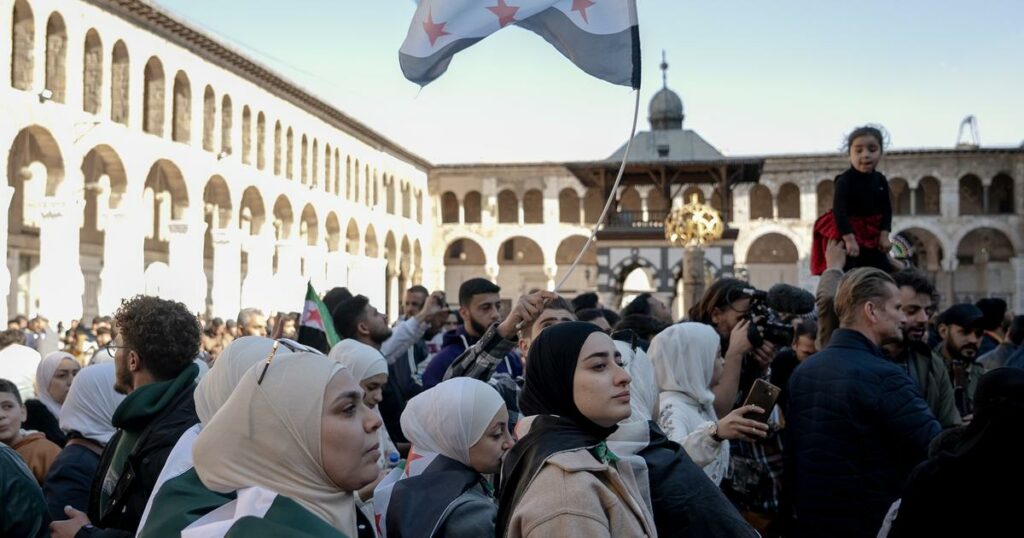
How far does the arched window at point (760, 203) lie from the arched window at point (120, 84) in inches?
1096

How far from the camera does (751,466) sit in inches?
165

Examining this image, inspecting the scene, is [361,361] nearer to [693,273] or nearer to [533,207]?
[693,273]

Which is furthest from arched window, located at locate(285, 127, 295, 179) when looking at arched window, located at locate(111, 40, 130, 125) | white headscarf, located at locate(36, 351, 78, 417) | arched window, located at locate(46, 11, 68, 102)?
white headscarf, located at locate(36, 351, 78, 417)

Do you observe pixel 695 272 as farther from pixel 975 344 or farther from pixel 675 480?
pixel 675 480

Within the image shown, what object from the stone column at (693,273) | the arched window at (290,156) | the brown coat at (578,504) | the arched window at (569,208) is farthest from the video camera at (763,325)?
the arched window at (569,208)

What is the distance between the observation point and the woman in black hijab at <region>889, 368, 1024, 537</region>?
2.59 m

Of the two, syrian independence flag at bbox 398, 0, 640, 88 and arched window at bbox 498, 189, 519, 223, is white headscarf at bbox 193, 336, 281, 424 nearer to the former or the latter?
syrian independence flag at bbox 398, 0, 640, 88

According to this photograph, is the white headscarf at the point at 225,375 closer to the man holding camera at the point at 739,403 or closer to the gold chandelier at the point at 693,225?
the man holding camera at the point at 739,403

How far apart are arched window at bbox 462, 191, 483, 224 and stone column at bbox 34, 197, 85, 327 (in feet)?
87.7

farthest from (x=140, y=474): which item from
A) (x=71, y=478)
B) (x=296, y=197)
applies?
(x=296, y=197)

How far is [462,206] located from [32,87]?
26506mm

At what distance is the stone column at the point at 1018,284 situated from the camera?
3863 cm

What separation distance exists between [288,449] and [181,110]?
24.4 m

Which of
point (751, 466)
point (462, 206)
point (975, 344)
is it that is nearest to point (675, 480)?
point (751, 466)
